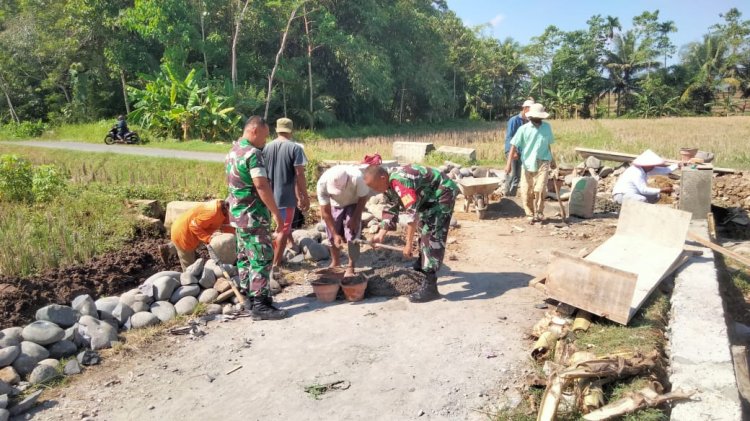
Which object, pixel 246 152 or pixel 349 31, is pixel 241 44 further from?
pixel 246 152

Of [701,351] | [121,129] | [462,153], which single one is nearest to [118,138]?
[121,129]

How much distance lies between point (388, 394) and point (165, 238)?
16.3 ft

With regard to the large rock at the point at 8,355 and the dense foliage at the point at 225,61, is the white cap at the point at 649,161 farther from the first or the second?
the dense foliage at the point at 225,61

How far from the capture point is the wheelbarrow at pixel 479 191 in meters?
8.07

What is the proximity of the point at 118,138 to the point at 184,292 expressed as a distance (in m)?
14.9

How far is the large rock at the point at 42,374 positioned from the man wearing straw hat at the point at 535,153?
6.08 m

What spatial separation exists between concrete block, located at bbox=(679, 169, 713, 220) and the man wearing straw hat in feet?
5.65

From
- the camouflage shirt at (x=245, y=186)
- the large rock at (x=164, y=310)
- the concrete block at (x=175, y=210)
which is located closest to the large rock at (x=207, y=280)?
the large rock at (x=164, y=310)

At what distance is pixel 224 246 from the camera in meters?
6.13

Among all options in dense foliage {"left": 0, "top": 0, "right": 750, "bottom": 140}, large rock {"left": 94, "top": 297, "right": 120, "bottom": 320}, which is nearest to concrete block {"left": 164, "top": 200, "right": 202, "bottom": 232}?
large rock {"left": 94, "top": 297, "right": 120, "bottom": 320}

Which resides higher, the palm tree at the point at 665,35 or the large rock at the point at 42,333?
the palm tree at the point at 665,35

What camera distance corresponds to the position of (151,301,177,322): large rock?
506 centimetres

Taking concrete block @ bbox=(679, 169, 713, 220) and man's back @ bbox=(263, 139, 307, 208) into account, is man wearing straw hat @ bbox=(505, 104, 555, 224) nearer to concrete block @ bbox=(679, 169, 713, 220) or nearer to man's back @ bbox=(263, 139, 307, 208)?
concrete block @ bbox=(679, 169, 713, 220)

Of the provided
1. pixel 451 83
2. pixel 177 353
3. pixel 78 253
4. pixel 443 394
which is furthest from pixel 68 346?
pixel 451 83
